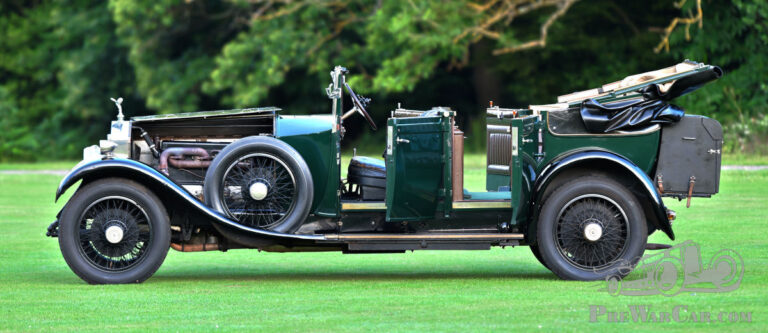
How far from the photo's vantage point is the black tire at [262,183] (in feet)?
29.5

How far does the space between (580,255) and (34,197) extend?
11848 millimetres

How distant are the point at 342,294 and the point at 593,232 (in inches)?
80.2

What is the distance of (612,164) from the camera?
911 cm

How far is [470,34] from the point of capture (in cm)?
2833

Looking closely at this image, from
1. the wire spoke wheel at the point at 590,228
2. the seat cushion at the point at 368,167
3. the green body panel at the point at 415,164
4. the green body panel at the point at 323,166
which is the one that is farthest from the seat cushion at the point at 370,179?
the wire spoke wheel at the point at 590,228

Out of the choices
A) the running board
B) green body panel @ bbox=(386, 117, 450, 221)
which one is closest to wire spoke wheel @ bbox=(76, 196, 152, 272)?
the running board

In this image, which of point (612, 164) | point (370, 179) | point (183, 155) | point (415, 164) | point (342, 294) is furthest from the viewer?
point (183, 155)

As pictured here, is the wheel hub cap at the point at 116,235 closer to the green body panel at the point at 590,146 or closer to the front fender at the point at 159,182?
the front fender at the point at 159,182

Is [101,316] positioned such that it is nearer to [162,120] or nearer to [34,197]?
[162,120]

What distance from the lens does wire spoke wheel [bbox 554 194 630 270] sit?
905 cm

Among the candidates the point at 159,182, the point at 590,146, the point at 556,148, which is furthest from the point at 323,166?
the point at 590,146

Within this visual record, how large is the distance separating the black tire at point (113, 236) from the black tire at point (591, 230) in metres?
3.02

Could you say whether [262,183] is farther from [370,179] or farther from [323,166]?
[370,179]

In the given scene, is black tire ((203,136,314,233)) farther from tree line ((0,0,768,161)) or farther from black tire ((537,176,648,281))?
tree line ((0,0,768,161))
